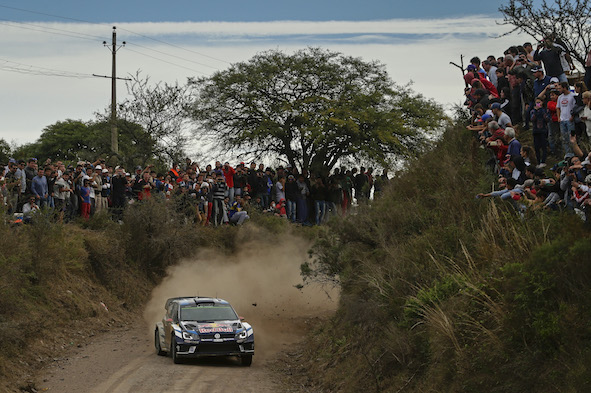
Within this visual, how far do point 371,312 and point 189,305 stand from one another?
256 inches

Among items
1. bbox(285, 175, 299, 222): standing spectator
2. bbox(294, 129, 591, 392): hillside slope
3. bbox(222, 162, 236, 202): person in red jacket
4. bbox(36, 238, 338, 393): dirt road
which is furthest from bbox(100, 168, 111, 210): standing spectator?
bbox(294, 129, 591, 392): hillside slope

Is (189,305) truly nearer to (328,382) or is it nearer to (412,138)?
(328,382)

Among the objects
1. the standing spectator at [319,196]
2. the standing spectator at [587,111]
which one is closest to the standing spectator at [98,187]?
the standing spectator at [319,196]

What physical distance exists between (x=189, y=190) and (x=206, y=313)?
8699 millimetres

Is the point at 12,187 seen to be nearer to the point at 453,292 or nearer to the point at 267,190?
the point at 267,190

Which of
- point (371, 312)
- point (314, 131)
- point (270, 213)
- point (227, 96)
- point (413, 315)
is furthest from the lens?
point (227, 96)

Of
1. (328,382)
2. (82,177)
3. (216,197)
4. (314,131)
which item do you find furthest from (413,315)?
(314,131)

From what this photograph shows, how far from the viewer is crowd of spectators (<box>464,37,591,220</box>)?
13.3m

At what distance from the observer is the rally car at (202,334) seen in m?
19.2

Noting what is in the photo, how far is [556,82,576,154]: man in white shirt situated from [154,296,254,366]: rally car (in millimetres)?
9718

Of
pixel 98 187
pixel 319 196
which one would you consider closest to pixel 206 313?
pixel 98 187

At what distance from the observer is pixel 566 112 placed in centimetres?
1598

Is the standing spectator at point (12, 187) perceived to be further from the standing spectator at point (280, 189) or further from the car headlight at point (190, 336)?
the standing spectator at point (280, 189)

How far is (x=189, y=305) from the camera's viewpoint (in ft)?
69.3
